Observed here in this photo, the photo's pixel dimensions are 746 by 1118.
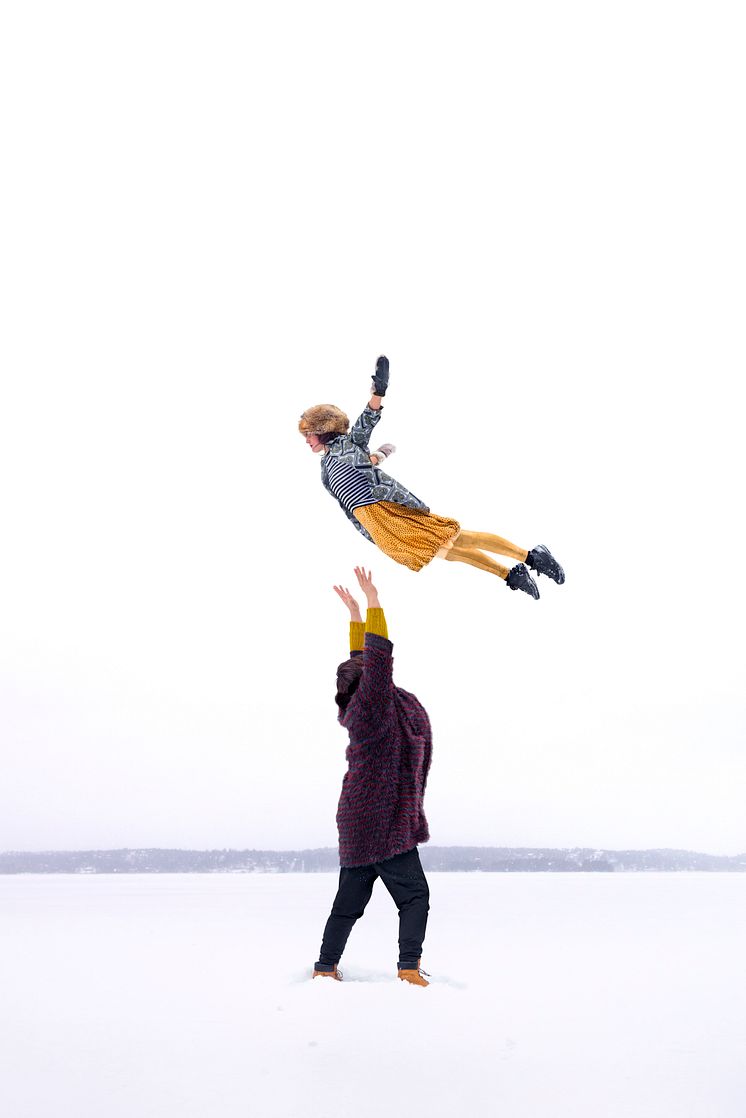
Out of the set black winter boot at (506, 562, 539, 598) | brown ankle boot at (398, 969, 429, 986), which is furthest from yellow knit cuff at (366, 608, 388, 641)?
brown ankle boot at (398, 969, 429, 986)

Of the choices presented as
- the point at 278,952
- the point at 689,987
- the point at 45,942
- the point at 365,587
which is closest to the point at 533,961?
the point at 689,987

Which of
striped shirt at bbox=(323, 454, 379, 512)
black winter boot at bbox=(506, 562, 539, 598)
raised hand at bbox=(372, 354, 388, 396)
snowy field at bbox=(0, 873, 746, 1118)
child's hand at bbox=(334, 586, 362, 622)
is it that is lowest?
snowy field at bbox=(0, 873, 746, 1118)

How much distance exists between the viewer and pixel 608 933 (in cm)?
933

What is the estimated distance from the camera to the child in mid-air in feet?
20.1

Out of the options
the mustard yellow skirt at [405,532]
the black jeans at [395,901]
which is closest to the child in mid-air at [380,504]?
the mustard yellow skirt at [405,532]

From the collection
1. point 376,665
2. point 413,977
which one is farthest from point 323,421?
point 413,977

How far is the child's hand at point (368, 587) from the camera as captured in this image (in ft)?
20.2

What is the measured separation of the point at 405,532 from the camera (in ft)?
20.1

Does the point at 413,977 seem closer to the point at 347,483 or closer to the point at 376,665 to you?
the point at 376,665

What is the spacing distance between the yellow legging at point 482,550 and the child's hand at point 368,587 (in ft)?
1.48

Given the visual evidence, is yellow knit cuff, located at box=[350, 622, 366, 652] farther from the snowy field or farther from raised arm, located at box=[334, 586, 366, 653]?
the snowy field

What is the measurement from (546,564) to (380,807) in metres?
1.71

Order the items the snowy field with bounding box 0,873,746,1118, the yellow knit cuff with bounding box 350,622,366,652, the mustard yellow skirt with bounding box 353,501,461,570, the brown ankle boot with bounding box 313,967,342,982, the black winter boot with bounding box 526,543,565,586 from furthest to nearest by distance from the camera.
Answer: the yellow knit cuff with bounding box 350,622,366,652 < the black winter boot with bounding box 526,543,565,586 < the brown ankle boot with bounding box 313,967,342,982 < the mustard yellow skirt with bounding box 353,501,461,570 < the snowy field with bounding box 0,873,746,1118

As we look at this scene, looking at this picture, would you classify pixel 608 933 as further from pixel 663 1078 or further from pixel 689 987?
pixel 663 1078
